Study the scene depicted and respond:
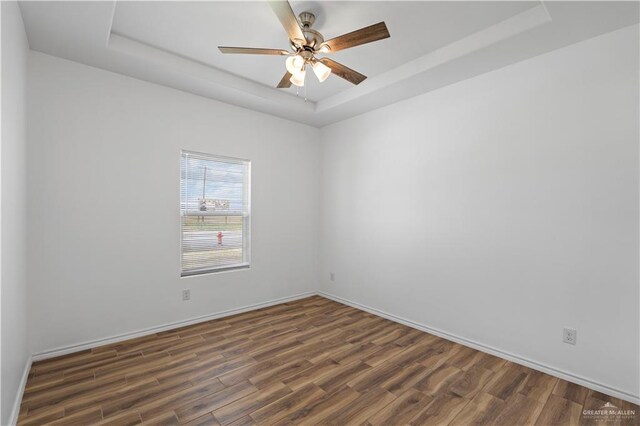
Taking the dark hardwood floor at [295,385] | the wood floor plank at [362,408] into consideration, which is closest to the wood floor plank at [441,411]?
the dark hardwood floor at [295,385]

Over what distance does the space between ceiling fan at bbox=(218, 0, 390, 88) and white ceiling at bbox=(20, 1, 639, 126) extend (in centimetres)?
20

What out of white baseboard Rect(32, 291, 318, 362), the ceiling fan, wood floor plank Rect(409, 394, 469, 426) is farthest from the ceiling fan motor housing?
white baseboard Rect(32, 291, 318, 362)

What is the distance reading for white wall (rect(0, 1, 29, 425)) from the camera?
166 cm

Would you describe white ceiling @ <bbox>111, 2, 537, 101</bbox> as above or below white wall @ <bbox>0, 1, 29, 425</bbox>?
above

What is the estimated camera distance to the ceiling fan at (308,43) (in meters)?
1.93

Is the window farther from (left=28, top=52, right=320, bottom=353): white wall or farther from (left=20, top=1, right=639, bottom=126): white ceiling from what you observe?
(left=20, top=1, right=639, bottom=126): white ceiling

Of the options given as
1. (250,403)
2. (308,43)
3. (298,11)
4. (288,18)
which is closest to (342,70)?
(308,43)

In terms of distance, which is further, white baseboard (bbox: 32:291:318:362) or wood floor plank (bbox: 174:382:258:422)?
white baseboard (bbox: 32:291:318:362)

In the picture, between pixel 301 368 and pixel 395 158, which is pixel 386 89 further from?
pixel 301 368

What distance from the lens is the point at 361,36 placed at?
6.70ft

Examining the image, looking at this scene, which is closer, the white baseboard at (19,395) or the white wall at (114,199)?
the white baseboard at (19,395)

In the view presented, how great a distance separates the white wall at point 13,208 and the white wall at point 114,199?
23 cm

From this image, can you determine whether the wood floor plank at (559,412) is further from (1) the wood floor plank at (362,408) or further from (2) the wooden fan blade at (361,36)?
(2) the wooden fan blade at (361,36)

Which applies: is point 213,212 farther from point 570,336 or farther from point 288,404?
point 570,336
